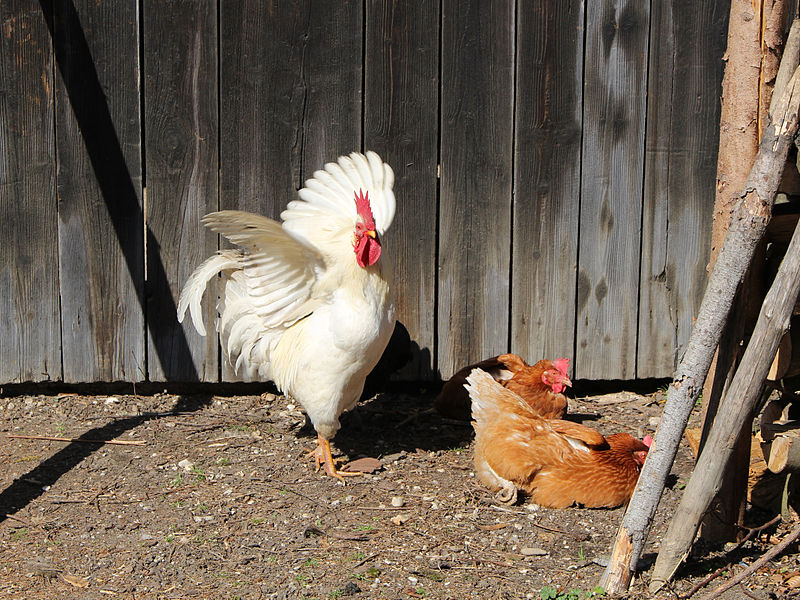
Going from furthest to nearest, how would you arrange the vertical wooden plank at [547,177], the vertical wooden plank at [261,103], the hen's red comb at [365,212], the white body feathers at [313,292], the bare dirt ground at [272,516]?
the vertical wooden plank at [547,177]
the vertical wooden plank at [261,103]
the white body feathers at [313,292]
the hen's red comb at [365,212]
the bare dirt ground at [272,516]

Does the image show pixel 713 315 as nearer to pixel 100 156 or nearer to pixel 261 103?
pixel 261 103

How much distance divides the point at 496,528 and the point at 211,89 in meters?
3.10

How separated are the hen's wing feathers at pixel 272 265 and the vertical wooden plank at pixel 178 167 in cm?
77

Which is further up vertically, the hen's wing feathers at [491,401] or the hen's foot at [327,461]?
the hen's wing feathers at [491,401]

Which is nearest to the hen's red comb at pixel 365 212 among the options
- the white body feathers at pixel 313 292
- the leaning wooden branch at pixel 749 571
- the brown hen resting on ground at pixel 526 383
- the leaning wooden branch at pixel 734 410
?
the white body feathers at pixel 313 292

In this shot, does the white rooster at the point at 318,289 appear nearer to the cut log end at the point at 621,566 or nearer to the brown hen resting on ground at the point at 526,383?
the brown hen resting on ground at the point at 526,383

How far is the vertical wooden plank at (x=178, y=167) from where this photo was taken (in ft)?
16.5

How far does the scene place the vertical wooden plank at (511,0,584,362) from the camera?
5.18 metres

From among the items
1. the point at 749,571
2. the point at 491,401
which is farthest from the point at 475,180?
the point at 749,571

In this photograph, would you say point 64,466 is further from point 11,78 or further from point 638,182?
point 638,182

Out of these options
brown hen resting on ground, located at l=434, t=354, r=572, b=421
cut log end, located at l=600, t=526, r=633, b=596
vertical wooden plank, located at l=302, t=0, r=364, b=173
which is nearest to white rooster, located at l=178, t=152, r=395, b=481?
vertical wooden plank, located at l=302, t=0, r=364, b=173

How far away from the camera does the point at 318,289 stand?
455 centimetres

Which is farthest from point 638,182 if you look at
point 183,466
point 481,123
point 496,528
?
point 183,466

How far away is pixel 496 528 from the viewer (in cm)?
402
